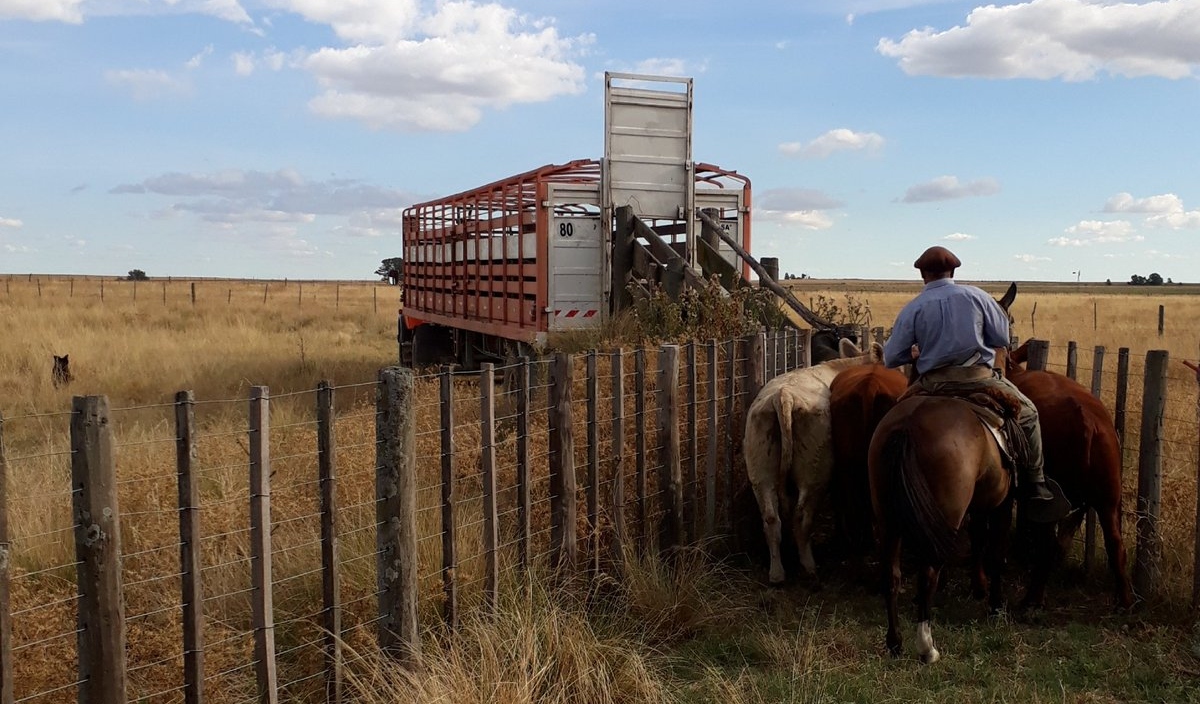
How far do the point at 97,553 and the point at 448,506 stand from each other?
5.87 feet

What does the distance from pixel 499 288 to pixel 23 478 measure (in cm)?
706

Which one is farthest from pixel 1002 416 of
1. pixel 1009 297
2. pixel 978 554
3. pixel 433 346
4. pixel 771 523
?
pixel 433 346

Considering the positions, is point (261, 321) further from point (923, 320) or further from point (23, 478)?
point (923, 320)

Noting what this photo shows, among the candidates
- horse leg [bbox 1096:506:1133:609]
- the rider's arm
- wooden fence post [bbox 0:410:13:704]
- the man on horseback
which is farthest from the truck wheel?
wooden fence post [bbox 0:410:13:704]

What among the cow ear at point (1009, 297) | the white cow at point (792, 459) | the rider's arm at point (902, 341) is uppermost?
the cow ear at point (1009, 297)

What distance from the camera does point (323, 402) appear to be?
4.37 meters

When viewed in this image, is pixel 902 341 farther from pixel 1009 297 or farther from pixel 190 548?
pixel 190 548

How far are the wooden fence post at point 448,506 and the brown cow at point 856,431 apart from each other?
2.90 metres

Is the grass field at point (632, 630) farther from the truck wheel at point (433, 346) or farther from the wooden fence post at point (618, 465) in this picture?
the truck wheel at point (433, 346)

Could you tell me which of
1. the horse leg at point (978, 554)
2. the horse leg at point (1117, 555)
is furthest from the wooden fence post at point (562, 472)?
the horse leg at point (1117, 555)

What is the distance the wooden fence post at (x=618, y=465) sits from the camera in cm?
642

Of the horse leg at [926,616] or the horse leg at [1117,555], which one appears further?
the horse leg at [1117,555]

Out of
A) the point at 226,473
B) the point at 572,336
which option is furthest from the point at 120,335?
the point at 226,473

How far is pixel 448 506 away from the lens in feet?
16.8
